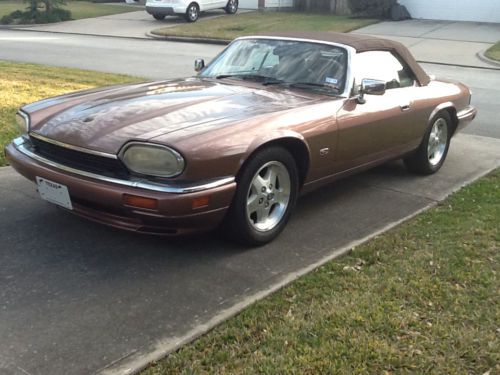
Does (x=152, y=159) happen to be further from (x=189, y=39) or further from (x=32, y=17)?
(x=32, y=17)

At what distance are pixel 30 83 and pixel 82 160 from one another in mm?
6170

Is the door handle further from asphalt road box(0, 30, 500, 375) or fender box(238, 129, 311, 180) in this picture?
fender box(238, 129, 311, 180)

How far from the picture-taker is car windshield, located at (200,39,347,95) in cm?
485

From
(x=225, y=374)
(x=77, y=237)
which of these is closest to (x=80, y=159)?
(x=77, y=237)

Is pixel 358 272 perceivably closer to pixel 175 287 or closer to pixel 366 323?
pixel 366 323

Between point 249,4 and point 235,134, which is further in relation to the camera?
point 249,4

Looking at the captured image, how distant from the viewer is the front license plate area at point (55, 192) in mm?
3783

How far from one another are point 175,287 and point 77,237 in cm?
100

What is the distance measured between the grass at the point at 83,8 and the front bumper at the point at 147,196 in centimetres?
2461

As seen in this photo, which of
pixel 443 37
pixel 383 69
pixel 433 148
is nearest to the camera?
pixel 383 69

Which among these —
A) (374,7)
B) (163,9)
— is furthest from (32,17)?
(374,7)

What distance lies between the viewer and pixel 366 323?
10.2 feet

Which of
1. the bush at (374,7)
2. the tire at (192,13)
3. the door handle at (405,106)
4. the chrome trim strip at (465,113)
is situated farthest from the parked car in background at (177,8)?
the door handle at (405,106)

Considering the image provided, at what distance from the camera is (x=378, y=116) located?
4.95 m
